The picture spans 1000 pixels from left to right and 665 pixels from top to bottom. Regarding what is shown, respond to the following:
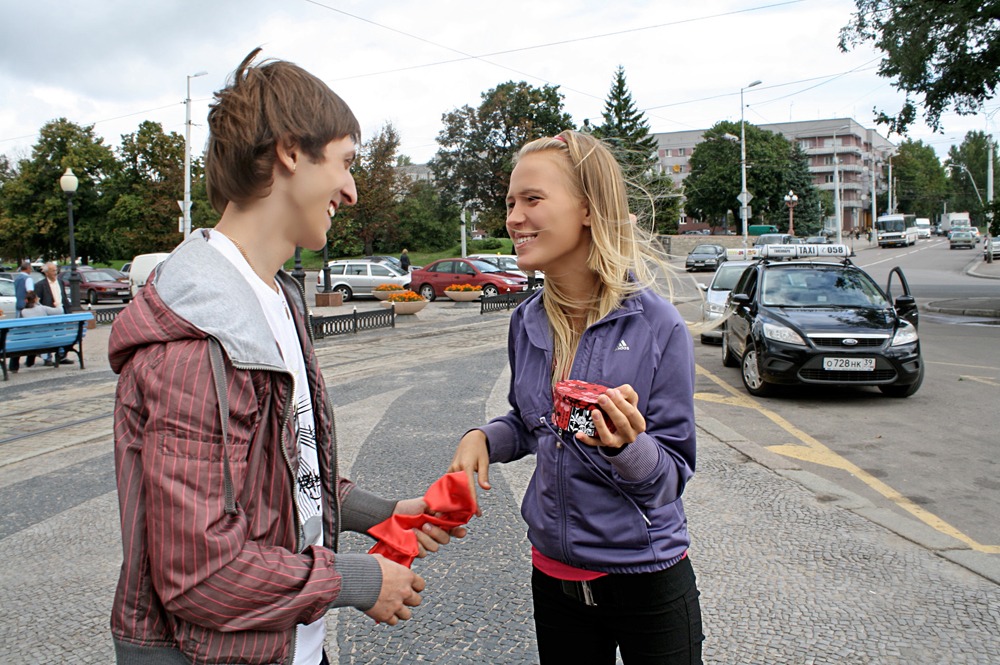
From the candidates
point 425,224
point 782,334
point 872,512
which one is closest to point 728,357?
point 782,334

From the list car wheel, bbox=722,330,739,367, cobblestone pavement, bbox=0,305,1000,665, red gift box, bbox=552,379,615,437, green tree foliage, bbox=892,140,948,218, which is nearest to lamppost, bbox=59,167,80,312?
cobblestone pavement, bbox=0,305,1000,665

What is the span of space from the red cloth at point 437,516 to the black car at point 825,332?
7.66m

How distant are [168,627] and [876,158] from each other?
498ft

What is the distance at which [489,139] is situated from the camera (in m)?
60.1

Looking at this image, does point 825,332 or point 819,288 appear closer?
point 825,332

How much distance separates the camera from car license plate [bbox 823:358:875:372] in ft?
28.3

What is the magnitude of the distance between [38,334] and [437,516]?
40.7ft

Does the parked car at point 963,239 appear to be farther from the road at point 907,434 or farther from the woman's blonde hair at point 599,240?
the woman's blonde hair at point 599,240

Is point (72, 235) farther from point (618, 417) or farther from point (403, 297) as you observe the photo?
point (618, 417)

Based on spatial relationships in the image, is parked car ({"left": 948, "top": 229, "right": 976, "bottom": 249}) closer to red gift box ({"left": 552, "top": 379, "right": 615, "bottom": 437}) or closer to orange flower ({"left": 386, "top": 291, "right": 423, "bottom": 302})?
orange flower ({"left": 386, "top": 291, "right": 423, "bottom": 302})

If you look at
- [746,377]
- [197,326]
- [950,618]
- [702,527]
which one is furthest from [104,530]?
[746,377]

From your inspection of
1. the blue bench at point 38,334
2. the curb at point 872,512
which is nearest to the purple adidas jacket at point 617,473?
the curb at point 872,512

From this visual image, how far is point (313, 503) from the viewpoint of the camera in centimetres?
164

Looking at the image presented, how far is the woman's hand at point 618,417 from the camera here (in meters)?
1.50
